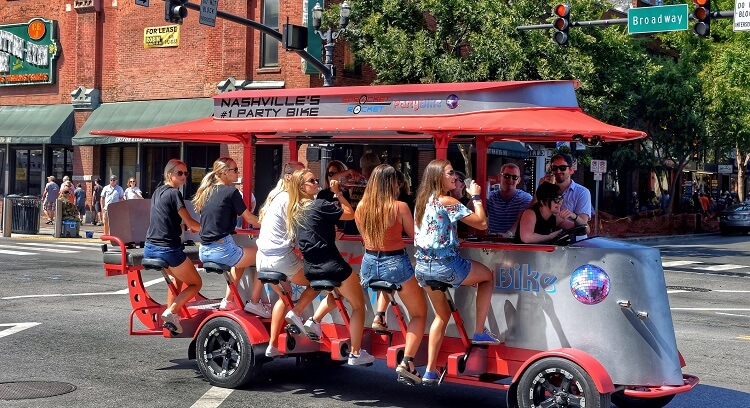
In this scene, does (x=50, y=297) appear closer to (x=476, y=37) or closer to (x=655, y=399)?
(x=655, y=399)

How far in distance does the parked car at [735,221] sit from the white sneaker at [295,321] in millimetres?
38765

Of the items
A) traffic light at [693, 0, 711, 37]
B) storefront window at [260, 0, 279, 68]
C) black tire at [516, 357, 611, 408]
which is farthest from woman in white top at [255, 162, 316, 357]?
storefront window at [260, 0, 279, 68]

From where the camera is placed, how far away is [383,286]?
7.35m

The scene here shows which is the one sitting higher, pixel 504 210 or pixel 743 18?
pixel 743 18

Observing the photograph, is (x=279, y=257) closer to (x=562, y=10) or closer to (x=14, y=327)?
(x=14, y=327)

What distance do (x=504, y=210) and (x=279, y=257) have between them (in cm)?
223

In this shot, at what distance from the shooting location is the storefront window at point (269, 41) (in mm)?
31281

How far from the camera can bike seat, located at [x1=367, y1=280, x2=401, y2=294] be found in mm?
7344

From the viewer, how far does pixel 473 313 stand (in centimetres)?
747

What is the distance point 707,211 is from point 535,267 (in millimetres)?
44270

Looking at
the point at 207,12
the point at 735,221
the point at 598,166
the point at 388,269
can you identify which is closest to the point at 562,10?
the point at 207,12

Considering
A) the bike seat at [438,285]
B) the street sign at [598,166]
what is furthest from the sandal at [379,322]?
the street sign at [598,166]

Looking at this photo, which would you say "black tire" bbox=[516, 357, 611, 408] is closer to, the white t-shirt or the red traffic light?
the white t-shirt

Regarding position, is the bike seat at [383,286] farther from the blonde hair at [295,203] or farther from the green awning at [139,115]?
the green awning at [139,115]
